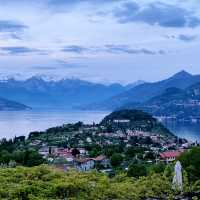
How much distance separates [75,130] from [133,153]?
38.1m

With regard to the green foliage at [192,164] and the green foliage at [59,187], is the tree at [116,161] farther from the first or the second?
the green foliage at [59,187]

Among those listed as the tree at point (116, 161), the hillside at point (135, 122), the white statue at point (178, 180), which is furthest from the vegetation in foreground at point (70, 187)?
the hillside at point (135, 122)

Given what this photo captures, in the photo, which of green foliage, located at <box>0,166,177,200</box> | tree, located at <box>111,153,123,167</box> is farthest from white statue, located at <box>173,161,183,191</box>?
tree, located at <box>111,153,123,167</box>

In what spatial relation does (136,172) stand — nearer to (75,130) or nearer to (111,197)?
(111,197)

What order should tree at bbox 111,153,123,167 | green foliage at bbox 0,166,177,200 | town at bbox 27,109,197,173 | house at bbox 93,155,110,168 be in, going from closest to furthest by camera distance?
green foliage at bbox 0,166,177,200
tree at bbox 111,153,123,167
house at bbox 93,155,110,168
town at bbox 27,109,197,173

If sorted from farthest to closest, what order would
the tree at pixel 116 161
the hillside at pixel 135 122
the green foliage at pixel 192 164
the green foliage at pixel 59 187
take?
the hillside at pixel 135 122 → the tree at pixel 116 161 → the green foliage at pixel 192 164 → the green foliage at pixel 59 187

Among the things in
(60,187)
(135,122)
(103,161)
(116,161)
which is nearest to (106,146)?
(103,161)

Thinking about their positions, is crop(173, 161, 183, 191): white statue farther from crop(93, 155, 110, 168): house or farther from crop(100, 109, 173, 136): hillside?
crop(100, 109, 173, 136): hillside

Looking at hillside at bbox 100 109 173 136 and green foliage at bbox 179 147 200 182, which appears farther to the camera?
hillside at bbox 100 109 173 136

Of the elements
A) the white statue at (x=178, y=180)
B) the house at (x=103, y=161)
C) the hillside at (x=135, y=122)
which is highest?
the hillside at (x=135, y=122)

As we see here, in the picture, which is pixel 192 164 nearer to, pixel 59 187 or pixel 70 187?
pixel 70 187

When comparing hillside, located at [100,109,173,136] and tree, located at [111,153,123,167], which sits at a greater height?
hillside, located at [100,109,173,136]

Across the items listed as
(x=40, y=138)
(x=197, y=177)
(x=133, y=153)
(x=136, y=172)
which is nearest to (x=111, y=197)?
(x=197, y=177)

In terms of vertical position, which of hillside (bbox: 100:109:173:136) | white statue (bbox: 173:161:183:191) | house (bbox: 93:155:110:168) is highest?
hillside (bbox: 100:109:173:136)
